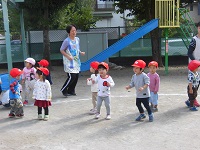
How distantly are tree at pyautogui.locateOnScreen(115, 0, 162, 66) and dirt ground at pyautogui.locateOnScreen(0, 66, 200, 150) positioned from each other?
6219 millimetres

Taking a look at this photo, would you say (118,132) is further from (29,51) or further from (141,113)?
(29,51)

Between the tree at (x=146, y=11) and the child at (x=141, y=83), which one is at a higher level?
the tree at (x=146, y=11)

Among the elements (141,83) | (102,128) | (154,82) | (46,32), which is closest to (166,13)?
(46,32)

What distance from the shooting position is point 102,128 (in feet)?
19.1

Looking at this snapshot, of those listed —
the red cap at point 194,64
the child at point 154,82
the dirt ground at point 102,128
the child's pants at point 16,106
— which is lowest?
the dirt ground at point 102,128

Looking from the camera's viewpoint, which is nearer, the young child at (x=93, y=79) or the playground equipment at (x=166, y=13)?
the young child at (x=93, y=79)

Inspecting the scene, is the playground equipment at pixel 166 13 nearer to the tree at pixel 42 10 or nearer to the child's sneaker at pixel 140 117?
the tree at pixel 42 10

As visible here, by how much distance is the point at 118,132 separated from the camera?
18.3ft

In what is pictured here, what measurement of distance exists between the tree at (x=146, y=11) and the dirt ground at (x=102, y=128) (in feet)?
20.4

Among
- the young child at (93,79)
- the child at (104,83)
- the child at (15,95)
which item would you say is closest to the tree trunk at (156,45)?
the young child at (93,79)

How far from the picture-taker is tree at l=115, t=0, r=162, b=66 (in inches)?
537

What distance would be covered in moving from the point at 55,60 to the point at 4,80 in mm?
8655

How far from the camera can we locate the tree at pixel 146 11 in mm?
13633

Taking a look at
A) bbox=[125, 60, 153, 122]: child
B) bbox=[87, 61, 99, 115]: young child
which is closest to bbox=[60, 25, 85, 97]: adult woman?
bbox=[87, 61, 99, 115]: young child
